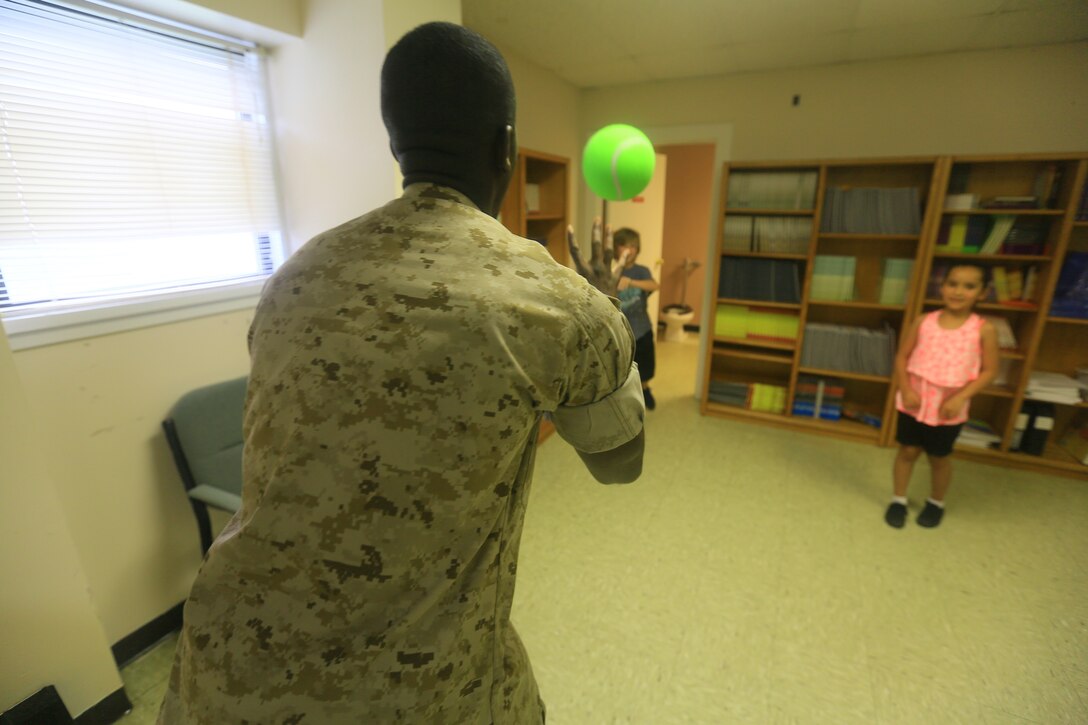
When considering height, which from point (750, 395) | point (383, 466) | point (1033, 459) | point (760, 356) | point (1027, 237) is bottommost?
point (1033, 459)

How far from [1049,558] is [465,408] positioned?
2.97 meters

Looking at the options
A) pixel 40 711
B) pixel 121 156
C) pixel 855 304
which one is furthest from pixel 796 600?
pixel 121 156

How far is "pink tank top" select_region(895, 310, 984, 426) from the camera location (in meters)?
2.26

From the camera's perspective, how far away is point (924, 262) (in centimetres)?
294

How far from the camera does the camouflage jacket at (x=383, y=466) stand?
0.62 m

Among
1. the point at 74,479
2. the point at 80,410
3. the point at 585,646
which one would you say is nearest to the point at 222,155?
the point at 80,410

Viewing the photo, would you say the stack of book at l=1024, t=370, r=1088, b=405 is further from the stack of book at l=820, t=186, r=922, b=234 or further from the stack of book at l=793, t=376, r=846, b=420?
the stack of book at l=820, t=186, r=922, b=234

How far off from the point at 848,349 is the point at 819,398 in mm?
390

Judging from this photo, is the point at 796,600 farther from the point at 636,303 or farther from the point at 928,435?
the point at 636,303

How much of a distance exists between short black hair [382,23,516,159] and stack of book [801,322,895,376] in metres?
3.22

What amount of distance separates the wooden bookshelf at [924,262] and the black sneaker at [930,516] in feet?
2.79

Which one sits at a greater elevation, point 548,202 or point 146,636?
point 548,202

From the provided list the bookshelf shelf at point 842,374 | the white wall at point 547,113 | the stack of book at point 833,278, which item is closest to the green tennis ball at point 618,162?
the white wall at point 547,113

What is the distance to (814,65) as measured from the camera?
322cm
